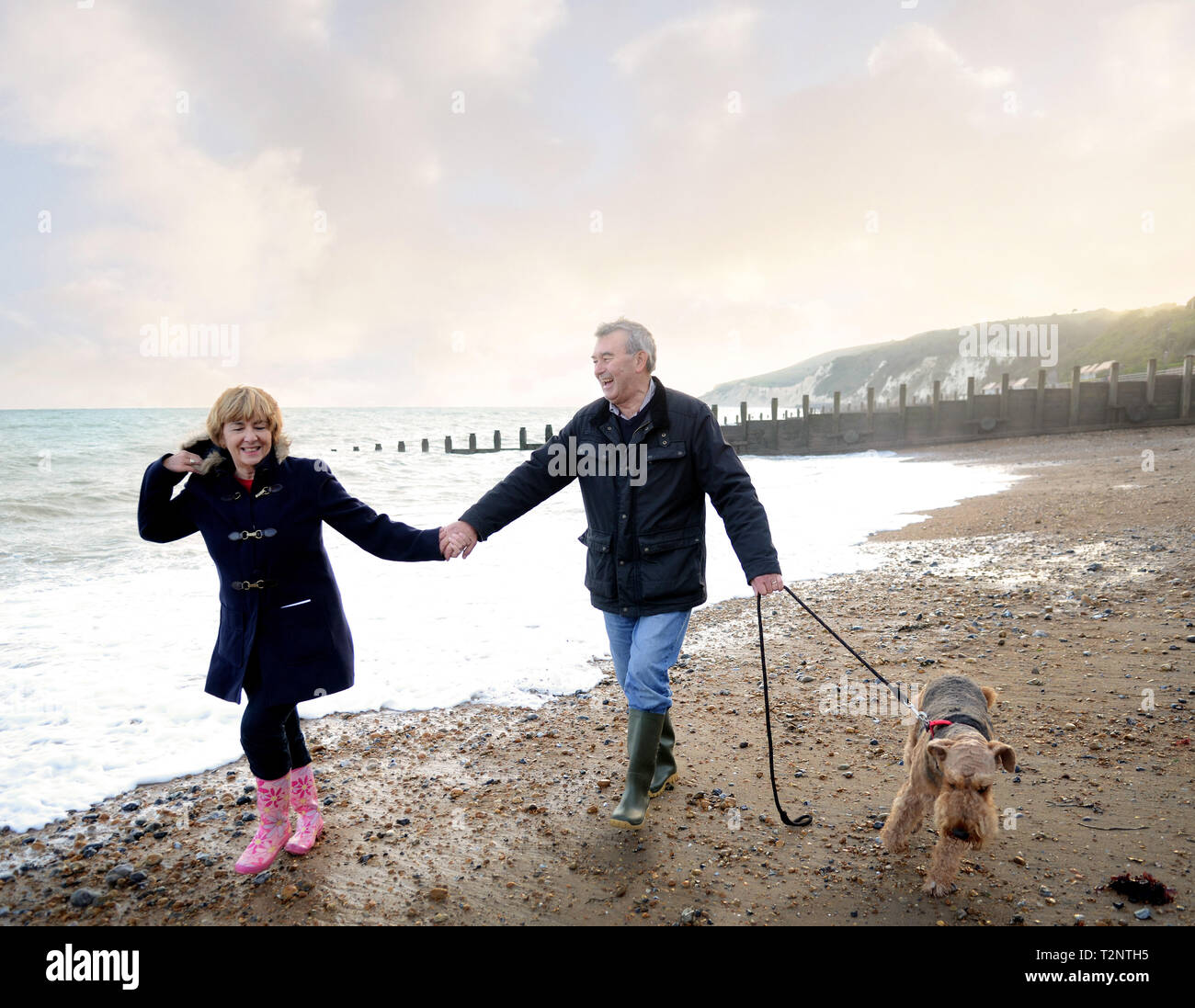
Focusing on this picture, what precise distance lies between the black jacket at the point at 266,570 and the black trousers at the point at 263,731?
0.05 m

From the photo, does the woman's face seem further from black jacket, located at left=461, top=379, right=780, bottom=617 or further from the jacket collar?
the jacket collar

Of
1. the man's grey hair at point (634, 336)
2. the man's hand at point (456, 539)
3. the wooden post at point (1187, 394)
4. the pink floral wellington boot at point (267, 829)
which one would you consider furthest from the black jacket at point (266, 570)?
the wooden post at point (1187, 394)

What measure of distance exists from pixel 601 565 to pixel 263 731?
5.41ft

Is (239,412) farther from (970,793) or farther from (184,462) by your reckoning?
(970,793)

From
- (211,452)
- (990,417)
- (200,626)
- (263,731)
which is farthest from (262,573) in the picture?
(990,417)

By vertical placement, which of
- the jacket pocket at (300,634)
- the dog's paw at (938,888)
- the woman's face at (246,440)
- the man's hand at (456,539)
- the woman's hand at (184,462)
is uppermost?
the woman's face at (246,440)

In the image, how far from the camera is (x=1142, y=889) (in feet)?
8.60

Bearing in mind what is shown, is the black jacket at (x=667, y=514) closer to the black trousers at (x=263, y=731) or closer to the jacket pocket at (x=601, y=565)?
the jacket pocket at (x=601, y=565)

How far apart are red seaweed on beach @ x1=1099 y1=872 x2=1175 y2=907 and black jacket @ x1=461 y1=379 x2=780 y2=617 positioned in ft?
5.63

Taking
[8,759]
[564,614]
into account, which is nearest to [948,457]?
[564,614]

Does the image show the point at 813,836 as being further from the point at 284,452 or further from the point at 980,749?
the point at 284,452

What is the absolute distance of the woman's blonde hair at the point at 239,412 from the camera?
2922 millimetres
